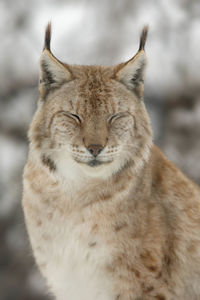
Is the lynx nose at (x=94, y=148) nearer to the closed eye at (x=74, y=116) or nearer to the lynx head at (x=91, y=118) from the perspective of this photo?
the lynx head at (x=91, y=118)

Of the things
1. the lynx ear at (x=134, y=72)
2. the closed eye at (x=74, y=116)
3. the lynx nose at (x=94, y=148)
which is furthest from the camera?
the lynx ear at (x=134, y=72)

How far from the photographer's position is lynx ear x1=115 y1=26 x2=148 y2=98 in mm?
3206

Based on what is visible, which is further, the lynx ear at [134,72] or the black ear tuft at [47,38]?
the lynx ear at [134,72]

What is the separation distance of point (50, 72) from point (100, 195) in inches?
31.5

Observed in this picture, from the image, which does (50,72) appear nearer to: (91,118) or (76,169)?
(91,118)

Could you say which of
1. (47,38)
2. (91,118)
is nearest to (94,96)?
(91,118)

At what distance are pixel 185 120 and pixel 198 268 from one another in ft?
10.0

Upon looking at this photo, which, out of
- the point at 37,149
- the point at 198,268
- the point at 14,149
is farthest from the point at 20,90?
the point at 198,268

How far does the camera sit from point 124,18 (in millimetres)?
6309

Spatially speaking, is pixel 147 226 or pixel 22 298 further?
pixel 22 298

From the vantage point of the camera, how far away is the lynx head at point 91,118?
305cm

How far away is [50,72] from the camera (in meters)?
3.20

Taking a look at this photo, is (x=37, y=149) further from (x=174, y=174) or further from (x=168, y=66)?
(x=168, y=66)

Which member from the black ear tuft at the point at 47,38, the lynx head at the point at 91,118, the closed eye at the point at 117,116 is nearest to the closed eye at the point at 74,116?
the lynx head at the point at 91,118
